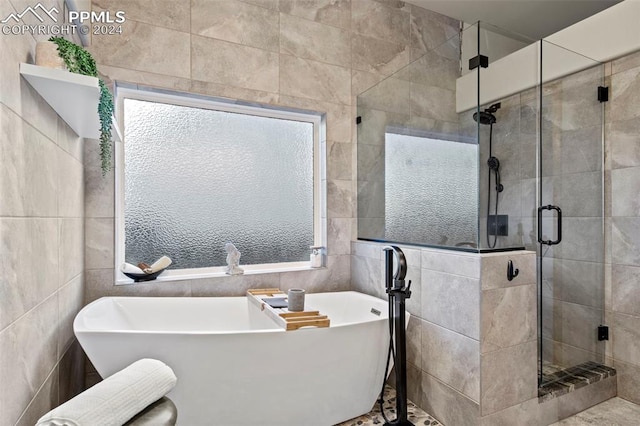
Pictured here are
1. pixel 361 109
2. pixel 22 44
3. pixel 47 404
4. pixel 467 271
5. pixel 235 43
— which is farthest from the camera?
pixel 361 109

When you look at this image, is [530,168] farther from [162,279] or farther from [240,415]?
[162,279]

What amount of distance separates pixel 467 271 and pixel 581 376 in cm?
115

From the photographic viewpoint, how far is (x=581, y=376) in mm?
2182

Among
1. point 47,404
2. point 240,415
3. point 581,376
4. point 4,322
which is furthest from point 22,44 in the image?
point 581,376

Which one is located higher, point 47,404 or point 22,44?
point 22,44

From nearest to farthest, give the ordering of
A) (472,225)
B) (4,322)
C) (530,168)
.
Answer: (4,322), (472,225), (530,168)

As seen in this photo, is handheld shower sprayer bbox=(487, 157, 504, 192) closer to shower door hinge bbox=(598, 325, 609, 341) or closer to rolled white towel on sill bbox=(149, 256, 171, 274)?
shower door hinge bbox=(598, 325, 609, 341)

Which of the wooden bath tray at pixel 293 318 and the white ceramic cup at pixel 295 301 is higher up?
the white ceramic cup at pixel 295 301

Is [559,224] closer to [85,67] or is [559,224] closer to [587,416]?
[587,416]

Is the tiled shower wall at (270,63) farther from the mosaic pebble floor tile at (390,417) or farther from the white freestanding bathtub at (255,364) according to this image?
the mosaic pebble floor tile at (390,417)

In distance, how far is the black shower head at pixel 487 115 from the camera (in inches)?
79.0

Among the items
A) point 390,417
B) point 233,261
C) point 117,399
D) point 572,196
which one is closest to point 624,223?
point 572,196

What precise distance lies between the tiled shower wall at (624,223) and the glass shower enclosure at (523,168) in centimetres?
6

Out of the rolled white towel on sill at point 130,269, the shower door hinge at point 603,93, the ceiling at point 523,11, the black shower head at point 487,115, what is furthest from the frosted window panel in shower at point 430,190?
the rolled white towel on sill at point 130,269
